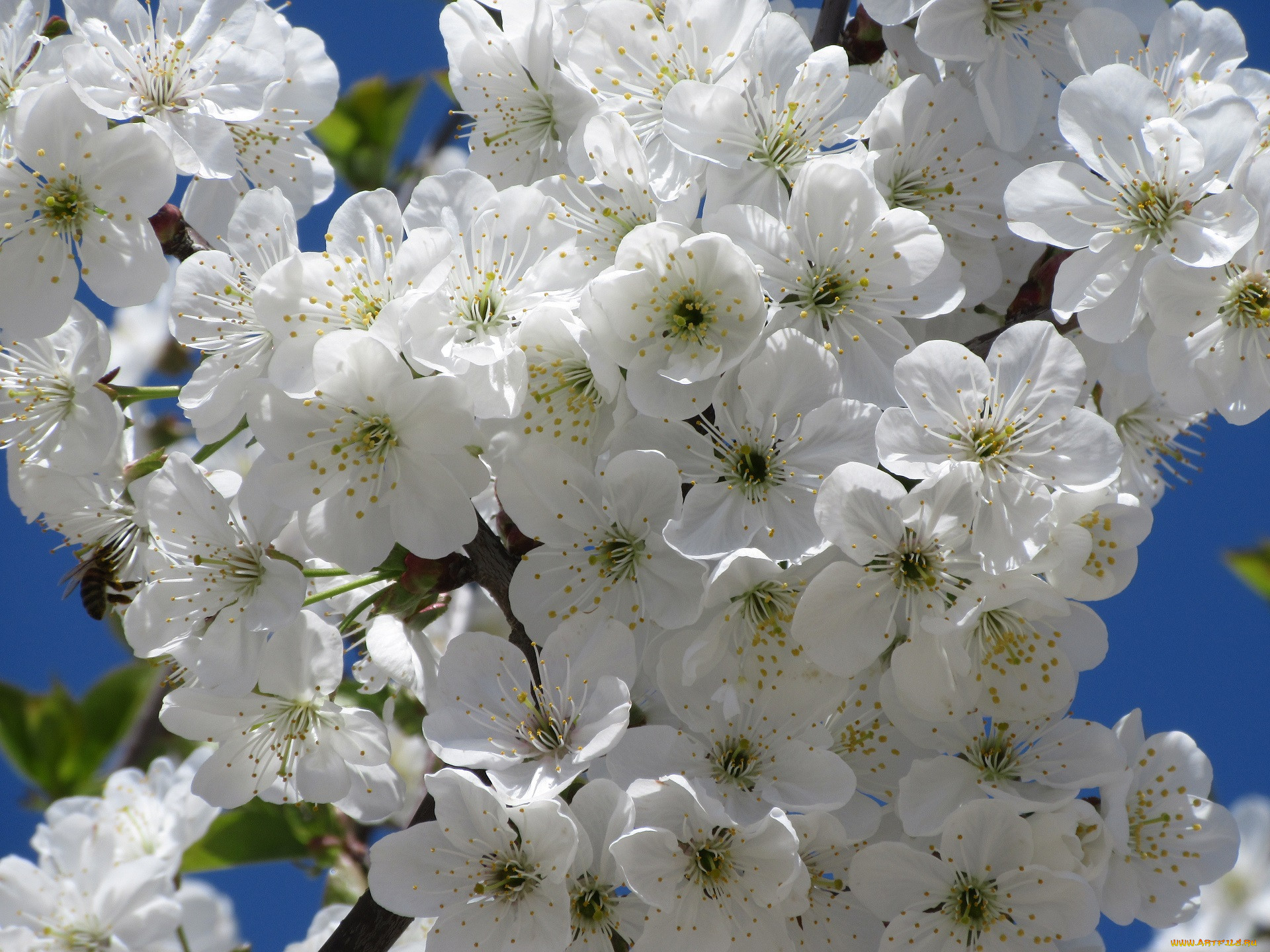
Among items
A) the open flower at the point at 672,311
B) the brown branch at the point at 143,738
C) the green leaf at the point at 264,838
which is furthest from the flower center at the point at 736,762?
the brown branch at the point at 143,738

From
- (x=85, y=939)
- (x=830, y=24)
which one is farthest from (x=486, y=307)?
(x=85, y=939)

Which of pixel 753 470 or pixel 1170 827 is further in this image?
pixel 1170 827

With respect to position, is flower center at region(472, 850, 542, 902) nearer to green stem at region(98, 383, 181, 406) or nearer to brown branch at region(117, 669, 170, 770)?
green stem at region(98, 383, 181, 406)

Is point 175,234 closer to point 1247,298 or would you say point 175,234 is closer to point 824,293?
point 824,293

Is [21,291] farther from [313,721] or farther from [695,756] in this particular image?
[695,756]

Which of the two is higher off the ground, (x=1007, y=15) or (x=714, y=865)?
(x=1007, y=15)

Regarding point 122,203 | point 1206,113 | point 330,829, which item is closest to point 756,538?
point 1206,113

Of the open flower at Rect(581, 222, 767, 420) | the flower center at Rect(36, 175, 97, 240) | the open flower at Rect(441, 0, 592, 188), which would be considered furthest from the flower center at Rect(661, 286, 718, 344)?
the flower center at Rect(36, 175, 97, 240)
